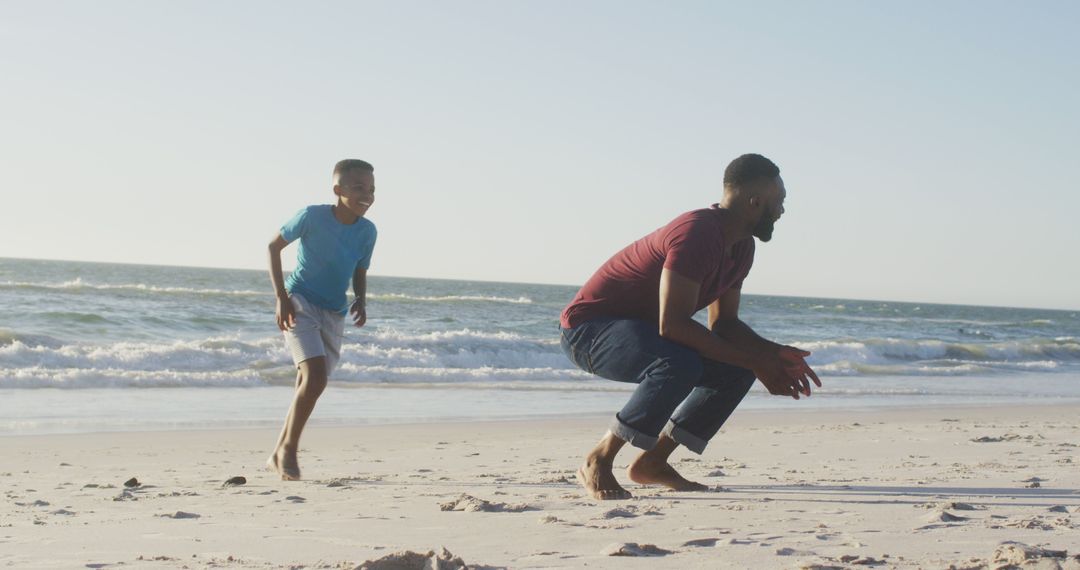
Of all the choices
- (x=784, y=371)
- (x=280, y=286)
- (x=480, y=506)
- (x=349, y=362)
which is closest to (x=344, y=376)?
(x=349, y=362)

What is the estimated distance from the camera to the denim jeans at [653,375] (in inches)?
155

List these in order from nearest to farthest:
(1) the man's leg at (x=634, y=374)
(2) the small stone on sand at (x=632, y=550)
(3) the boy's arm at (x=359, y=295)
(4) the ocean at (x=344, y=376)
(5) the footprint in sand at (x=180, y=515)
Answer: (2) the small stone on sand at (x=632, y=550)
(5) the footprint in sand at (x=180, y=515)
(1) the man's leg at (x=634, y=374)
(3) the boy's arm at (x=359, y=295)
(4) the ocean at (x=344, y=376)

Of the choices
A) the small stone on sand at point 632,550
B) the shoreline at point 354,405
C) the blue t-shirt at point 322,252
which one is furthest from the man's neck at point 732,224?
the shoreline at point 354,405

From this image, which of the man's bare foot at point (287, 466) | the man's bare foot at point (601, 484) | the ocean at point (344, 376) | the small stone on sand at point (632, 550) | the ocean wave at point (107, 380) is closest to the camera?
the small stone on sand at point (632, 550)

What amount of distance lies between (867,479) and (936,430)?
10.7 ft

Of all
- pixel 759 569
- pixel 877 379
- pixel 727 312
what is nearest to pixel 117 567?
pixel 759 569

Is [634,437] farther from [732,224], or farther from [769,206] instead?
[769,206]

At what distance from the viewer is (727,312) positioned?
14.1 feet

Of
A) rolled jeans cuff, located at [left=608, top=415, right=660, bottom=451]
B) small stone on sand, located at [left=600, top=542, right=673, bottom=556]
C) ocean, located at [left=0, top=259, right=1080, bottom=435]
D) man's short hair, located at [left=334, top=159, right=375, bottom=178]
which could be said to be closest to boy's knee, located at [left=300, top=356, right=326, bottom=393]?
man's short hair, located at [left=334, top=159, right=375, bottom=178]

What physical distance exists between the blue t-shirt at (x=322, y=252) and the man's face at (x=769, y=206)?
1916mm

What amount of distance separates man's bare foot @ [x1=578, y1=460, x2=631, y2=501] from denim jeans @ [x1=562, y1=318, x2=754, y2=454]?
15 centimetres

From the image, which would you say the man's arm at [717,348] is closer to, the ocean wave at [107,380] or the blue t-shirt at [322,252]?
the blue t-shirt at [322,252]

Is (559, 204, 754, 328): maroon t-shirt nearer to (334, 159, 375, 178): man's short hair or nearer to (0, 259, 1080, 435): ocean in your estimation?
(334, 159, 375, 178): man's short hair

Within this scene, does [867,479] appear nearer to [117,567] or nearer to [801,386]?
[801,386]
